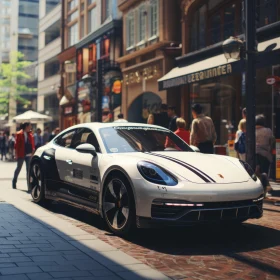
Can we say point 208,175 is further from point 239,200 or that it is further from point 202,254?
point 202,254

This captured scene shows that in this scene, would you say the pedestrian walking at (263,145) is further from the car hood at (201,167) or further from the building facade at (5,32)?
the building facade at (5,32)

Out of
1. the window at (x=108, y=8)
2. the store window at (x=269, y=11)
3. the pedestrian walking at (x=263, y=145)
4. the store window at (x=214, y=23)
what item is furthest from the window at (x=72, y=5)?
the pedestrian walking at (x=263, y=145)

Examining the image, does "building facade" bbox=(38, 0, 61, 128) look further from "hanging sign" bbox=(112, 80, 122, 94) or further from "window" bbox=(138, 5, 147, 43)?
"window" bbox=(138, 5, 147, 43)

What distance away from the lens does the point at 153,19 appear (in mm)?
Result: 22781

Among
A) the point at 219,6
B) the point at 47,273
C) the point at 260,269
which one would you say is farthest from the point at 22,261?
the point at 219,6

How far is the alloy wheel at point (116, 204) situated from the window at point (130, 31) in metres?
19.2

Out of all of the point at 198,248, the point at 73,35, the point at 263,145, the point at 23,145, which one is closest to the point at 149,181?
the point at 198,248

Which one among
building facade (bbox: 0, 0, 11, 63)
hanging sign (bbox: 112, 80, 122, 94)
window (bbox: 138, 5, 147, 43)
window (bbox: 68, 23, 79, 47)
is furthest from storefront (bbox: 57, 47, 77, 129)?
building facade (bbox: 0, 0, 11, 63)

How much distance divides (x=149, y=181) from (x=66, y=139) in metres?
2.76

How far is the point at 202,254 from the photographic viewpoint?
5469mm

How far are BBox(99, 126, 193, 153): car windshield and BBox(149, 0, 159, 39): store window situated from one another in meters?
15.2

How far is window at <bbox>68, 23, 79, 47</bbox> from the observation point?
37.9 m

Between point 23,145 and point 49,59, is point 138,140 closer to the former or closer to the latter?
point 23,145

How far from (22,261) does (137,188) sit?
1613 mm
